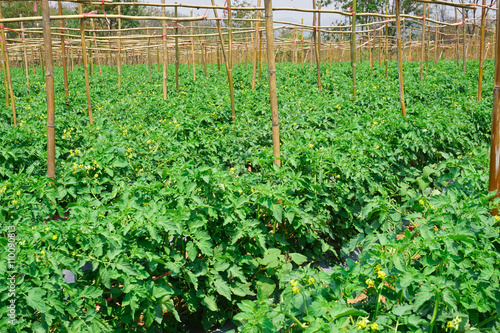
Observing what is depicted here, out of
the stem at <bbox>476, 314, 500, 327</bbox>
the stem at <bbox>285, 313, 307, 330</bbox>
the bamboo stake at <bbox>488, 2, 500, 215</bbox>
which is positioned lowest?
the stem at <bbox>476, 314, 500, 327</bbox>

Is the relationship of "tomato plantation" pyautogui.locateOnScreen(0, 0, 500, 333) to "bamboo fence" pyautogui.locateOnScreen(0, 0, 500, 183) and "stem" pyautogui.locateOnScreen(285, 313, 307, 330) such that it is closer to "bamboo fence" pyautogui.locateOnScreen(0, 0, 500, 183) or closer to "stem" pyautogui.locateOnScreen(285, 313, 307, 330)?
"stem" pyautogui.locateOnScreen(285, 313, 307, 330)

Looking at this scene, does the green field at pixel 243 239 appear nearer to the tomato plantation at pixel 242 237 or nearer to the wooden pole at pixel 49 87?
the tomato plantation at pixel 242 237

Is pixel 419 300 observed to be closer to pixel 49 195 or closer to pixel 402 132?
pixel 49 195

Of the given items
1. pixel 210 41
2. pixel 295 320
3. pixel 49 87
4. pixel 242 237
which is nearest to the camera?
pixel 295 320

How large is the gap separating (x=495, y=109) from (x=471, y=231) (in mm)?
1479

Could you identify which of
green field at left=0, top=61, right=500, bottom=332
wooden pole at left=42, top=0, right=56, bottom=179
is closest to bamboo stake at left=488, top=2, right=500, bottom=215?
green field at left=0, top=61, right=500, bottom=332

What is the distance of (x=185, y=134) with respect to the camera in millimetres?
5602

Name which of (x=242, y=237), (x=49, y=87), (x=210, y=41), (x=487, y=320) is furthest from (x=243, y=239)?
(x=210, y=41)

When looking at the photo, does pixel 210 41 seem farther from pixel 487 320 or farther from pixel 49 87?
pixel 487 320

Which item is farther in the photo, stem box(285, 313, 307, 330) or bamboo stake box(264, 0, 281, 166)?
bamboo stake box(264, 0, 281, 166)

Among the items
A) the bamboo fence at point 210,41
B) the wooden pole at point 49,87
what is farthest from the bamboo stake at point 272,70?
the wooden pole at point 49,87

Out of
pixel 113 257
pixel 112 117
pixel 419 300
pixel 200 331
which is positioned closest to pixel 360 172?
pixel 419 300

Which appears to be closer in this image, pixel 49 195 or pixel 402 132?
pixel 49 195

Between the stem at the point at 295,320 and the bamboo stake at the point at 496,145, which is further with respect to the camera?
the bamboo stake at the point at 496,145
